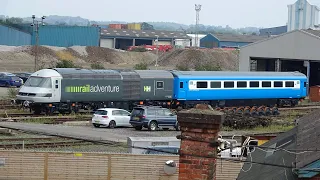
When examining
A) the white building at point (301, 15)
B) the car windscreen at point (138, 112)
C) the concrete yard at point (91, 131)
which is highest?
the white building at point (301, 15)

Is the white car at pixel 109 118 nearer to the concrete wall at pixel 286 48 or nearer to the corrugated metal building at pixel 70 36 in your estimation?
the concrete wall at pixel 286 48

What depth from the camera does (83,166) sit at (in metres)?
17.6

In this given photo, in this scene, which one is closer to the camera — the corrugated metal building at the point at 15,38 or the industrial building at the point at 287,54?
the industrial building at the point at 287,54

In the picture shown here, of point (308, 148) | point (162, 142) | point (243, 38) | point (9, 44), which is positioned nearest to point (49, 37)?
point (9, 44)

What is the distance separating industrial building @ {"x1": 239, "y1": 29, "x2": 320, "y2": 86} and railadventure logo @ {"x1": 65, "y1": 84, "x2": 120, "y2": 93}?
24.3 metres

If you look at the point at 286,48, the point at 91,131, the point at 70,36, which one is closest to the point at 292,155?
the point at 91,131

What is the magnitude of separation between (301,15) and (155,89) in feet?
365

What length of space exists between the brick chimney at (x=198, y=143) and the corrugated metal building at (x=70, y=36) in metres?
105

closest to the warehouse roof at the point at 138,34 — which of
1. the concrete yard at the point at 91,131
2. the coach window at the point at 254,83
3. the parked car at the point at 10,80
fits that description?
the parked car at the point at 10,80

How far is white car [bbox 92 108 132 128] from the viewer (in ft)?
113

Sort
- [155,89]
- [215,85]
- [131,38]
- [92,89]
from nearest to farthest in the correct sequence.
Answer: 1. [92,89]
2. [155,89]
3. [215,85]
4. [131,38]

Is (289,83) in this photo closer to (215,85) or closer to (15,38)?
(215,85)

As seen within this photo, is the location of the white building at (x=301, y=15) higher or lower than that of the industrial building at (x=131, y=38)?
higher

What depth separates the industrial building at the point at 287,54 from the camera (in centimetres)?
5888
